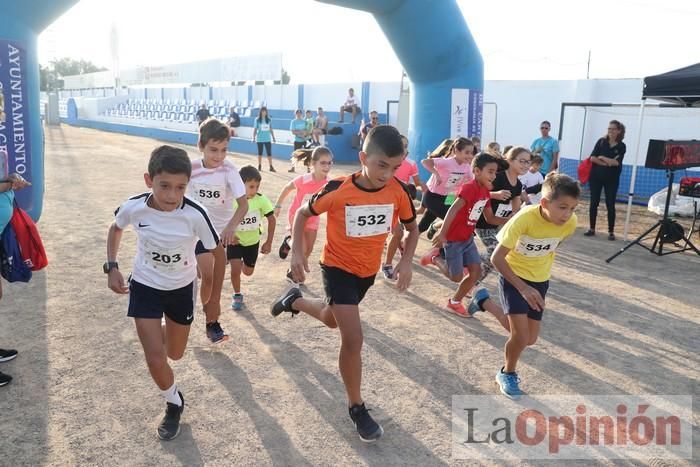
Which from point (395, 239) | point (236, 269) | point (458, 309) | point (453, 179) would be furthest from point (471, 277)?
point (236, 269)

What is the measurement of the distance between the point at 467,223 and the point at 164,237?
9.72 feet

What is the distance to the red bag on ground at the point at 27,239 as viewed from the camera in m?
4.10

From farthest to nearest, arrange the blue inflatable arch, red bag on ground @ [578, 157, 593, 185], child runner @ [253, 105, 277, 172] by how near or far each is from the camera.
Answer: child runner @ [253, 105, 277, 172], red bag on ground @ [578, 157, 593, 185], the blue inflatable arch

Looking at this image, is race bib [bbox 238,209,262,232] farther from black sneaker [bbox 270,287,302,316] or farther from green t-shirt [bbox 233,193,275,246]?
black sneaker [bbox 270,287,302,316]

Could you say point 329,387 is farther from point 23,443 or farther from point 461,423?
point 23,443

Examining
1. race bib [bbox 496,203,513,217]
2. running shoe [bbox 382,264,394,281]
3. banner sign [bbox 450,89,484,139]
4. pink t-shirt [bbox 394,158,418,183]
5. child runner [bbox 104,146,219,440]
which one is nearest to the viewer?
child runner [bbox 104,146,219,440]

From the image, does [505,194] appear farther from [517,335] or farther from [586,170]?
[586,170]

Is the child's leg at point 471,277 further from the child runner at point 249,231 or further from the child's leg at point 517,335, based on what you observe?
the child runner at point 249,231

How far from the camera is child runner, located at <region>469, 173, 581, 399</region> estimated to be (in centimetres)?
351

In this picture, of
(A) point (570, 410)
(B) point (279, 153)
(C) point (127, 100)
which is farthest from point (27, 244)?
(C) point (127, 100)

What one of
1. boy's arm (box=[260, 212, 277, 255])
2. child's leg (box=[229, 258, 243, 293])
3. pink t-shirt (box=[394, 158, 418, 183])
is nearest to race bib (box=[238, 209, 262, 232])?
boy's arm (box=[260, 212, 277, 255])

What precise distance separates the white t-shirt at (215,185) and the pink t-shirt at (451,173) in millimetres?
3006

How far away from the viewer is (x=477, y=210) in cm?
514

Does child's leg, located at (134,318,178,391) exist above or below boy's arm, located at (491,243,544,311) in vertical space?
below
